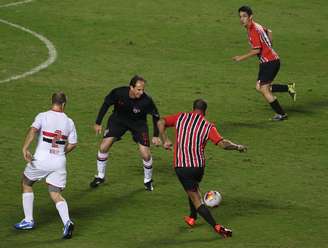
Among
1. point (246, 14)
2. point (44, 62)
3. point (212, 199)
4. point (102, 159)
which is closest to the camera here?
point (212, 199)

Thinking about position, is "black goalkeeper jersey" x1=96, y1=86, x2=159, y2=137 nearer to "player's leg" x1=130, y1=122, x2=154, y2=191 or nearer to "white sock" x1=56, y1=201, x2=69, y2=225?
"player's leg" x1=130, y1=122, x2=154, y2=191

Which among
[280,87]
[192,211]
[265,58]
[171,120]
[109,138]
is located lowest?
[192,211]

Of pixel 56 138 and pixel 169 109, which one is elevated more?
pixel 56 138

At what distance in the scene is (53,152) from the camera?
62.2 ft

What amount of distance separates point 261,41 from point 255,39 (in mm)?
165

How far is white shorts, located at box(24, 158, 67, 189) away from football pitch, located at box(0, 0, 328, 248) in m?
0.90

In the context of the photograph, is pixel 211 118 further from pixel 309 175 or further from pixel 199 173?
pixel 199 173

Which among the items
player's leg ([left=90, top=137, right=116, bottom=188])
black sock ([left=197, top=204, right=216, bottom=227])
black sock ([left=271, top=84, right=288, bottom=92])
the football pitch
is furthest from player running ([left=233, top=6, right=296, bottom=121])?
black sock ([left=197, top=204, right=216, bottom=227])

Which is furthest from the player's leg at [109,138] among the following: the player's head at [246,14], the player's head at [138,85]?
the player's head at [246,14]

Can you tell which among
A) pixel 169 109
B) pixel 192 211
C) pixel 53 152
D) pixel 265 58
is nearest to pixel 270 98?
pixel 265 58

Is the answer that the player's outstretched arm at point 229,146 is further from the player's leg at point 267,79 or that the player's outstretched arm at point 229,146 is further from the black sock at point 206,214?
the player's leg at point 267,79

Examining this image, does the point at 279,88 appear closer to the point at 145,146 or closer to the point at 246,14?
the point at 246,14

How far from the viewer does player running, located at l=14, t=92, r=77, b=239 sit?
18.8 metres

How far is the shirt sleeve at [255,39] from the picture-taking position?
2644 cm
